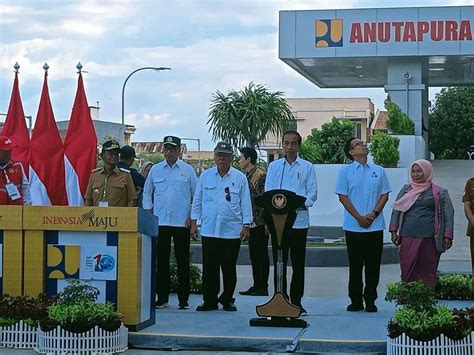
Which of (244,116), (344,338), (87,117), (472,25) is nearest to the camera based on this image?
(344,338)

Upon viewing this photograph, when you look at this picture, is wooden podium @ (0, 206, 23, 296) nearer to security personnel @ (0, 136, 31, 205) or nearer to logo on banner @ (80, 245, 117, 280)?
logo on banner @ (80, 245, 117, 280)

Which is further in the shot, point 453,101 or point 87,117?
point 453,101

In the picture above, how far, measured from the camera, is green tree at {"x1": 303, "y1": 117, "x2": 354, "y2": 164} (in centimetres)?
2680

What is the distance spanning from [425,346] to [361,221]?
7.51ft

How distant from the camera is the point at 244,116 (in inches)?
1195

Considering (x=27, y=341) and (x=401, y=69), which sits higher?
(x=401, y=69)

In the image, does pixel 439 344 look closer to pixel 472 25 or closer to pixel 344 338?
pixel 344 338

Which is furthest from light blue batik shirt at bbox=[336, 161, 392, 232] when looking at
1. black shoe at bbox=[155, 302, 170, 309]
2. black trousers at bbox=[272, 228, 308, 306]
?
black shoe at bbox=[155, 302, 170, 309]

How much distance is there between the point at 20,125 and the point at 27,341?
3.36m

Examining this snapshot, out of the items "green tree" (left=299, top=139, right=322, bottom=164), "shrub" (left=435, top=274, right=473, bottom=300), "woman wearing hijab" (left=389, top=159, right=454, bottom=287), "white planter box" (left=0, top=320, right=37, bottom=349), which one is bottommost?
"white planter box" (left=0, top=320, right=37, bottom=349)

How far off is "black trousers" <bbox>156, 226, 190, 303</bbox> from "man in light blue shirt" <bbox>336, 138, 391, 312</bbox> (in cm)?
172

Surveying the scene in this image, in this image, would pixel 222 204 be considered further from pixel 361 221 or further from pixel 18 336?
pixel 18 336

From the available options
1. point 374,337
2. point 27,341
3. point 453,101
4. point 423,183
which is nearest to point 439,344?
point 374,337

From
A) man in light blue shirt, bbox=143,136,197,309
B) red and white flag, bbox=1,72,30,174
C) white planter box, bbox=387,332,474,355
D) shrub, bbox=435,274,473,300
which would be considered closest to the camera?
white planter box, bbox=387,332,474,355
